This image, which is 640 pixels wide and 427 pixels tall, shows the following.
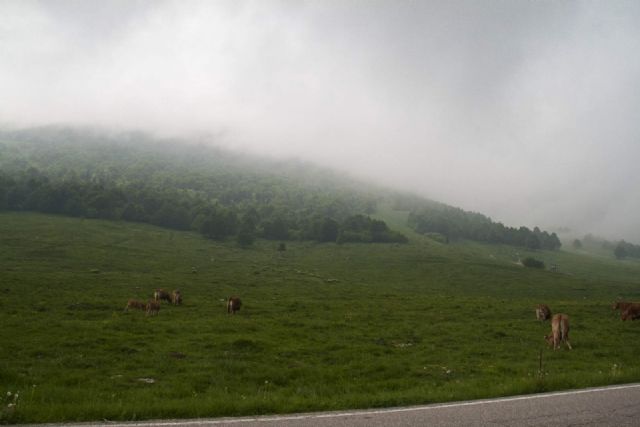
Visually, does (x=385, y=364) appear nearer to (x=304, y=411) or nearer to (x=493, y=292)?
(x=304, y=411)

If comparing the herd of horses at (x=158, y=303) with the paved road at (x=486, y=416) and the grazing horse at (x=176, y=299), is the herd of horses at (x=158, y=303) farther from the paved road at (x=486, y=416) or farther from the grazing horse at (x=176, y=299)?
the paved road at (x=486, y=416)

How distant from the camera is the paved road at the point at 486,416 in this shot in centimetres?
874

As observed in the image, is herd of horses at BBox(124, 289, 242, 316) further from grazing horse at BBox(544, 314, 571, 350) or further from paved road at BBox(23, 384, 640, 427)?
paved road at BBox(23, 384, 640, 427)

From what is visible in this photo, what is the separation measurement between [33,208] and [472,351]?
5417 inches

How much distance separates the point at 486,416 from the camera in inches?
364

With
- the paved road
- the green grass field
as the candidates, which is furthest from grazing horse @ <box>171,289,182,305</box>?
the paved road

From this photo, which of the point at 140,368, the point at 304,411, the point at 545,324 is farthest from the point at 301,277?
the point at 304,411

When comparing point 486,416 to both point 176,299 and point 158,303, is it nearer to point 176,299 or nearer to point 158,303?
point 158,303

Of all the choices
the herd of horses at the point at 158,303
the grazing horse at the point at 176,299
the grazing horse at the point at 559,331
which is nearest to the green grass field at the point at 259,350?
the herd of horses at the point at 158,303

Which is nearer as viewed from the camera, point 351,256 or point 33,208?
point 351,256

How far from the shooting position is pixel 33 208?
125m

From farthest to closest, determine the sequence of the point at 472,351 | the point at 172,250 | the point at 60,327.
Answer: the point at 172,250 → the point at 60,327 → the point at 472,351

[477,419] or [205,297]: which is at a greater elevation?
[477,419]

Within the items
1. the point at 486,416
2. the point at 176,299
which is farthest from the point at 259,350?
the point at 176,299
